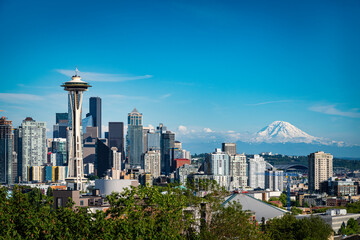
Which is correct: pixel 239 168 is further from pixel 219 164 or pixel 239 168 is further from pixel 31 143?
pixel 31 143

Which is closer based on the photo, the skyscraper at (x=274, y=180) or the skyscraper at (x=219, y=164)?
the skyscraper at (x=274, y=180)

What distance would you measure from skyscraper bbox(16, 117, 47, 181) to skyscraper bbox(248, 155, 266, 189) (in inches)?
2412

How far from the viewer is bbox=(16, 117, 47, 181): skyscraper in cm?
16938

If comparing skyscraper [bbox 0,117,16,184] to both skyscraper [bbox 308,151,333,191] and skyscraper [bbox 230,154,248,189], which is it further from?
skyscraper [bbox 308,151,333,191]

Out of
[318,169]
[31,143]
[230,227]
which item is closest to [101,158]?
[31,143]

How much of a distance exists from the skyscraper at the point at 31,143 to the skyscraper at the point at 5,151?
17.7m

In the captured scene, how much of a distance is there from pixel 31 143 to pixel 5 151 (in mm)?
26142

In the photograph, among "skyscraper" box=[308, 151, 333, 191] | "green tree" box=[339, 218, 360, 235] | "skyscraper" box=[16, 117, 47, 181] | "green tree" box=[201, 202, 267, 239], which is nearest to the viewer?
"green tree" box=[201, 202, 267, 239]

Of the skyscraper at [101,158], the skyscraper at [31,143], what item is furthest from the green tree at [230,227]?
the skyscraper at [101,158]

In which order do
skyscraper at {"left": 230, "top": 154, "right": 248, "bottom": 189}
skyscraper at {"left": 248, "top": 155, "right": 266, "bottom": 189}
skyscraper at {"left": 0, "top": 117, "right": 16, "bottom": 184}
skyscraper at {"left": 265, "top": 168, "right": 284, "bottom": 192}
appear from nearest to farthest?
skyscraper at {"left": 0, "top": 117, "right": 16, "bottom": 184} < skyscraper at {"left": 265, "top": 168, "right": 284, "bottom": 192} < skyscraper at {"left": 230, "top": 154, "right": 248, "bottom": 189} < skyscraper at {"left": 248, "top": 155, "right": 266, "bottom": 189}

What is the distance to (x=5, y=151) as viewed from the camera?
147 meters

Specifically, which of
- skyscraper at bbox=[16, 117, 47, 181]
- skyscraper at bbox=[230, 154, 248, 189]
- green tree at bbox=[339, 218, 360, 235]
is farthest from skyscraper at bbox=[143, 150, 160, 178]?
green tree at bbox=[339, 218, 360, 235]

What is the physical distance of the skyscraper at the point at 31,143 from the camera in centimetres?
16938

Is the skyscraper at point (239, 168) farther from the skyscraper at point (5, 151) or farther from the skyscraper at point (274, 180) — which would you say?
the skyscraper at point (5, 151)
